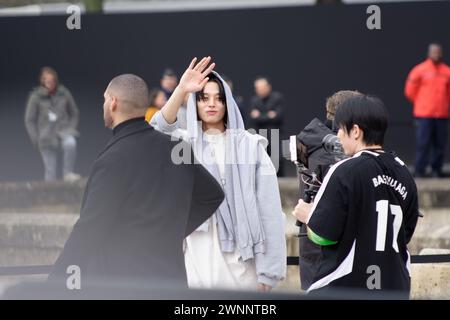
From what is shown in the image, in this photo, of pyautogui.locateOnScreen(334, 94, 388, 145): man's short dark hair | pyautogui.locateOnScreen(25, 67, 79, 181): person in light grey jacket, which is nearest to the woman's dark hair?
pyautogui.locateOnScreen(334, 94, 388, 145): man's short dark hair

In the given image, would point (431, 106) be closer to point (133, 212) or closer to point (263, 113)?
point (263, 113)

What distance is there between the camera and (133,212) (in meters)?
4.99

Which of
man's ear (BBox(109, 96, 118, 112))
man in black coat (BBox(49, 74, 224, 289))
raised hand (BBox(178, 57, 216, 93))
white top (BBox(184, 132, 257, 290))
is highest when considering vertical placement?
raised hand (BBox(178, 57, 216, 93))

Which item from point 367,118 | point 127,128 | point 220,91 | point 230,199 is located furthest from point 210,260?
point 367,118

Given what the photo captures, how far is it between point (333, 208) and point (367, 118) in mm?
439

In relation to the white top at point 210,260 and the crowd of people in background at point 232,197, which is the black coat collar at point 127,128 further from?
the white top at point 210,260

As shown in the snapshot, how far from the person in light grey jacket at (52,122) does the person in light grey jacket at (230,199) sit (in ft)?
30.1

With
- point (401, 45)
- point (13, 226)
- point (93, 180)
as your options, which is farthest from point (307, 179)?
point (401, 45)

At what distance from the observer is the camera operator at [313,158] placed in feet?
20.3

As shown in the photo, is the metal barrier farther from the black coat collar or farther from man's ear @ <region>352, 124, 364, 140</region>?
man's ear @ <region>352, 124, 364, 140</region>

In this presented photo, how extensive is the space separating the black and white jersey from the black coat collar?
2.67ft

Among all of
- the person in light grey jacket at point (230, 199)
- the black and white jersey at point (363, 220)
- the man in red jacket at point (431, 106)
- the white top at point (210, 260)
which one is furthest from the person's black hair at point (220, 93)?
the man in red jacket at point (431, 106)

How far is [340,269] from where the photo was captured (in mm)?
5121

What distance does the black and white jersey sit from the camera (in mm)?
5043
